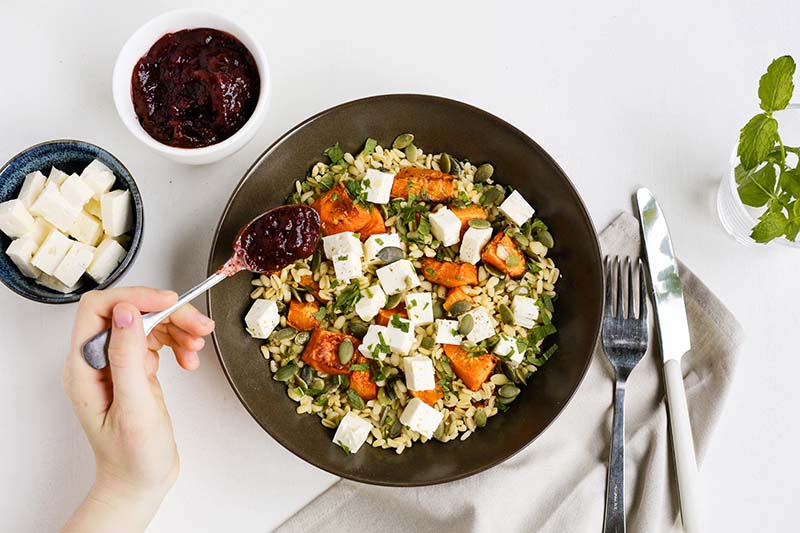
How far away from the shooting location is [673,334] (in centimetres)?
225

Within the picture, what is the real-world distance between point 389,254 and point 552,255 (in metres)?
0.50

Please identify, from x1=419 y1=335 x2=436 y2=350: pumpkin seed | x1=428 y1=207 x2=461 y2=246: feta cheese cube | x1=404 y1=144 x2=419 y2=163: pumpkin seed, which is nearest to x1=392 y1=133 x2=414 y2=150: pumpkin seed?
x1=404 y1=144 x2=419 y2=163: pumpkin seed

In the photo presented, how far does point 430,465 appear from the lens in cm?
207

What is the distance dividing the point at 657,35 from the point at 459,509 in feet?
5.46

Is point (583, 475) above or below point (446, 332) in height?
below

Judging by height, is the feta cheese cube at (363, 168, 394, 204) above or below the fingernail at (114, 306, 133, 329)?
above

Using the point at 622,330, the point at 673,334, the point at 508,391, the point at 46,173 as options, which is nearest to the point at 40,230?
the point at 46,173

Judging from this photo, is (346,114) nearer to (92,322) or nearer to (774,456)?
(92,322)

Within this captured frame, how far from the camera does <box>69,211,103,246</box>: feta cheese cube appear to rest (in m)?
2.05

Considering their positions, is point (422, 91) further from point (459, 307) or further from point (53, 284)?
point (53, 284)

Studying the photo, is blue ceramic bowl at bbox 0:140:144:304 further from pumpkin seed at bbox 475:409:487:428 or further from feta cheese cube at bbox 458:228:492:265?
pumpkin seed at bbox 475:409:487:428

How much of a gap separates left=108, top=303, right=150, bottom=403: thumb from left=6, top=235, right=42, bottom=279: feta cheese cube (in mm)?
460

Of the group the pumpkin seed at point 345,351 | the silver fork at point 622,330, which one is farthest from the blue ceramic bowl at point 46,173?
the silver fork at point 622,330

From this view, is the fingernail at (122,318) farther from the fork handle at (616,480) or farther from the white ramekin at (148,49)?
the fork handle at (616,480)
